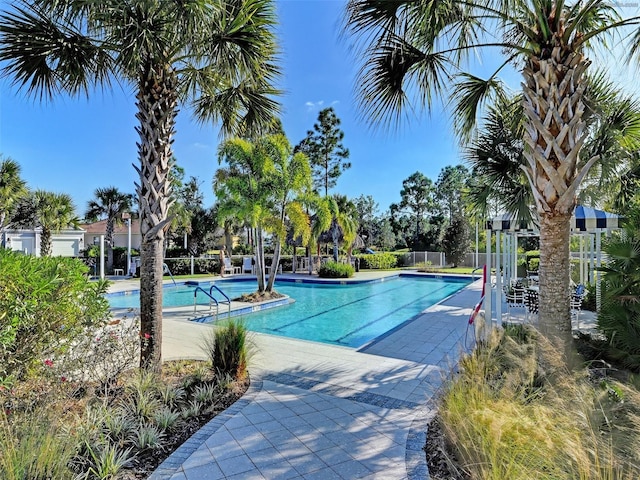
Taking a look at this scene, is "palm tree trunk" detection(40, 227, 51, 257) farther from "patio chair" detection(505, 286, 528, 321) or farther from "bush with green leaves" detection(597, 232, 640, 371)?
"bush with green leaves" detection(597, 232, 640, 371)

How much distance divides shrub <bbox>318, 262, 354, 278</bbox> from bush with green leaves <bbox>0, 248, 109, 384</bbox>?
17485 millimetres

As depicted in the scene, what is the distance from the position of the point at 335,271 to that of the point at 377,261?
875cm

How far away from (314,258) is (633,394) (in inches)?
917

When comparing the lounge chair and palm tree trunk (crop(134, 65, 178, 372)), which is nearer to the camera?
palm tree trunk (crop(134, 65, 178, 372))

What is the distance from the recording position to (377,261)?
96.4 feet

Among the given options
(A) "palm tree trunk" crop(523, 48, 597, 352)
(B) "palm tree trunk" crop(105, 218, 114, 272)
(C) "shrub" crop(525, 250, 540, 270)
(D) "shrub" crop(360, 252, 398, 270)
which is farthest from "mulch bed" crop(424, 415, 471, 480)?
(D) "shrub" crop(360, 252, 398, 270)

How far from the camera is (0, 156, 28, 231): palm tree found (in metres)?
16.3

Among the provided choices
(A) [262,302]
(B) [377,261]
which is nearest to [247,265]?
(B) [377,261]

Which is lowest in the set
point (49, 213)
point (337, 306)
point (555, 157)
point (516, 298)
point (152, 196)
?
point (337, 306)

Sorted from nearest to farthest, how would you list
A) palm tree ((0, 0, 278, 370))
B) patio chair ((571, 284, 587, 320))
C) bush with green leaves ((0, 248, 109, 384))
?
1. bush with green leaves ((0, 248, 109, 384))
2. palm tree ((0, 0, 278, 370))
3. patio chair ((571, 284, 587, 320))

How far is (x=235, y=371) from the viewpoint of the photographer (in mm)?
4898

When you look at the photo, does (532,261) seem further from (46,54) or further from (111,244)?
(111,244)

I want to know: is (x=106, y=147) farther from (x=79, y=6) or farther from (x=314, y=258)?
(x=314, y=258)

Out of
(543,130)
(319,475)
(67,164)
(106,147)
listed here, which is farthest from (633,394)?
(67,164)
